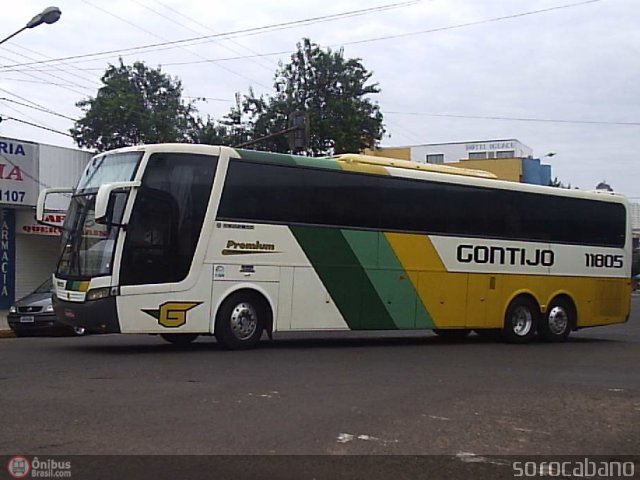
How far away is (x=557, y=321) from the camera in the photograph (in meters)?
19.7

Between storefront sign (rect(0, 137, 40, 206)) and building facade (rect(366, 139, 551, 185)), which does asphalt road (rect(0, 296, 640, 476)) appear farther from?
building facade (rect(366, 139, 551, 185))

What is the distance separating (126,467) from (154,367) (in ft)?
18.3

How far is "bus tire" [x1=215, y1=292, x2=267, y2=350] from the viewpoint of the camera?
14.8 m

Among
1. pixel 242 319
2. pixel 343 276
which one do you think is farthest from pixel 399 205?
pixel 242 319

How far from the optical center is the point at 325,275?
1605cm

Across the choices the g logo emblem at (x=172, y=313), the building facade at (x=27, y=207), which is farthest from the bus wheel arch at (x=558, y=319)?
the building facade at (x=27, y=207)

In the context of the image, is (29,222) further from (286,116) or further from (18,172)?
(286,116)

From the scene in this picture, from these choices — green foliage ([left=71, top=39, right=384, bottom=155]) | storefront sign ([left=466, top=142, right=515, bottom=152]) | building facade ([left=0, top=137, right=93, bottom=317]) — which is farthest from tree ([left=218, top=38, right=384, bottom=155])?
storefront sign ([left=466, top=142, right=515, bottom=152])

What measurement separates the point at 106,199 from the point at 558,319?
35.8 ft

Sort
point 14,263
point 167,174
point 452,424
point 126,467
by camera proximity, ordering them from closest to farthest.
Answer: point 126,467, point 452,424, point 167,174, point 14,263

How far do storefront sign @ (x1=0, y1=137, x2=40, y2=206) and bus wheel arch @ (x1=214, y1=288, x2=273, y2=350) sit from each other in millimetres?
12889

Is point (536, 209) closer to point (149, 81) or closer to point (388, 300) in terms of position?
point (388, 300)

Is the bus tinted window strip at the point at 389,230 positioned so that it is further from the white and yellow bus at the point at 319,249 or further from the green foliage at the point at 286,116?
the green foliage at the point at 286,116

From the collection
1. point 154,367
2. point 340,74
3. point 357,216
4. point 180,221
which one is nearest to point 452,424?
point 154,367
